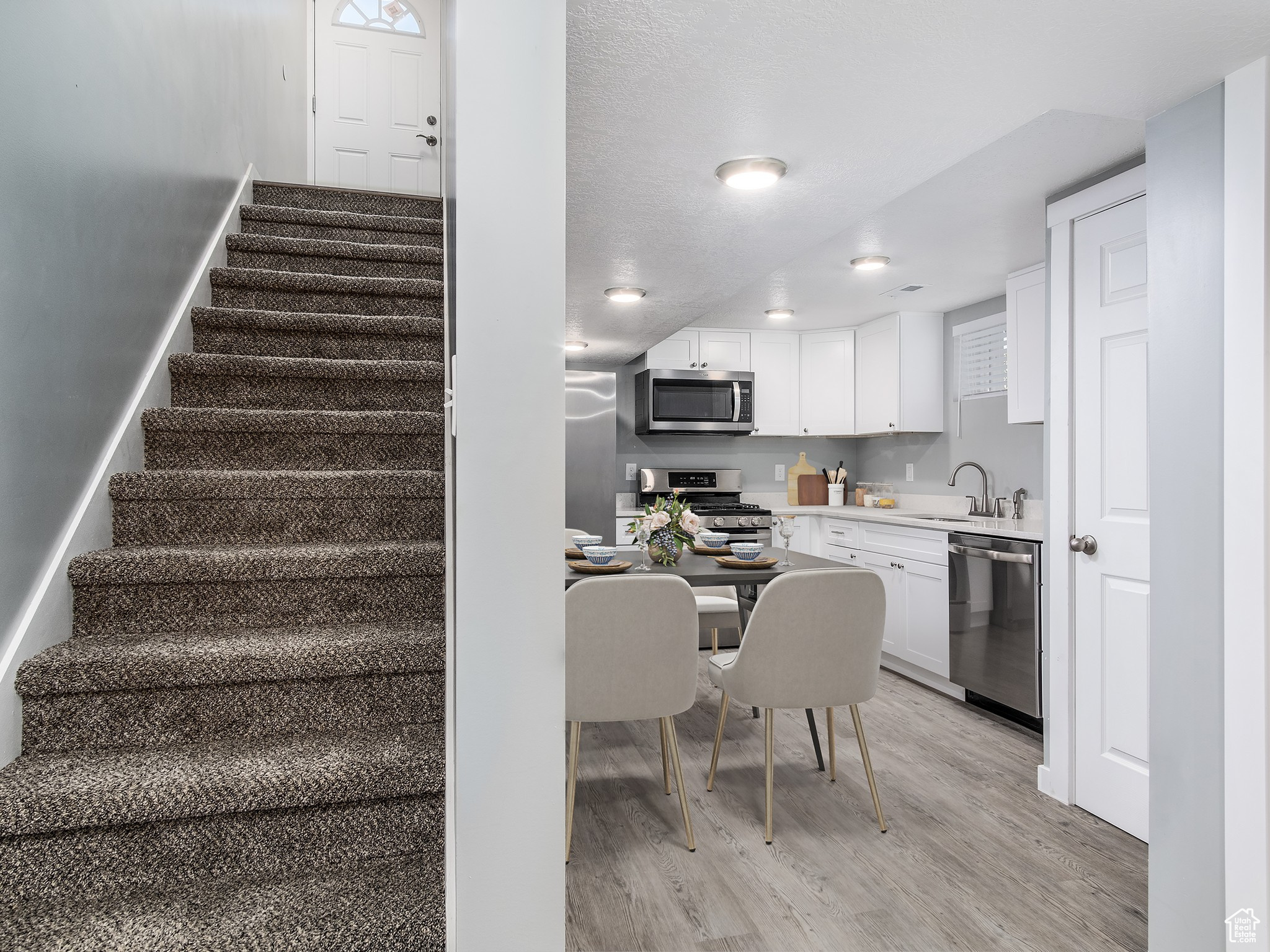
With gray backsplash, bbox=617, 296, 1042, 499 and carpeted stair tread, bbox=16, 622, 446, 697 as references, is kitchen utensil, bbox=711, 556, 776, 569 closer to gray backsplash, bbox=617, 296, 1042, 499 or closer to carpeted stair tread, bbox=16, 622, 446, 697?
carpeted stair tread, bbox=16, 622, 446, 697

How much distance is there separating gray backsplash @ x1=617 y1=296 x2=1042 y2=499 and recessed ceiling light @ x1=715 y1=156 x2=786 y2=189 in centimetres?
253

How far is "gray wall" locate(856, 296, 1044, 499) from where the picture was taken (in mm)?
4168

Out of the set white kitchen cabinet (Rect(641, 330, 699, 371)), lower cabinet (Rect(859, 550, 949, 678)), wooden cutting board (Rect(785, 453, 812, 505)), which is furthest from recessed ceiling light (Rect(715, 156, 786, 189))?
wooden cutting board (Rect(785, 453, 812, 505))

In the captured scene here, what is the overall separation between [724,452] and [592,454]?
128 centimetres

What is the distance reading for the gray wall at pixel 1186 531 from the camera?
5.34 feet

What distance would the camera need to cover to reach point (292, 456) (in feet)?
7.11

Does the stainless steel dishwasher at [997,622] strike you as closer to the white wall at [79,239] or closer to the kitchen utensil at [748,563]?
the kitchen utensil at [748,563]

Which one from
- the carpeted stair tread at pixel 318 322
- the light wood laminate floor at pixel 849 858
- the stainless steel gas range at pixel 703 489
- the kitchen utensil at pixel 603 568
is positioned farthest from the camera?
the stainless steel gas range at pixel 703 489

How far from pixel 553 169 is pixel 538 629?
0.67 meters

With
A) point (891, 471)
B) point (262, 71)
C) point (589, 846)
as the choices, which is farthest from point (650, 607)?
point (891, 471)

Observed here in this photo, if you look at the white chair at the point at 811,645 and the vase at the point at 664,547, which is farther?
the vase at the point at 664,547

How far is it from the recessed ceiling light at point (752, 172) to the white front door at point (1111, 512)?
122 centimetres

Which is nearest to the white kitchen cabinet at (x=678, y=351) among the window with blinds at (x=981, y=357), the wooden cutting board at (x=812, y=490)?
the wooden cutting board at (x=812, y=490)

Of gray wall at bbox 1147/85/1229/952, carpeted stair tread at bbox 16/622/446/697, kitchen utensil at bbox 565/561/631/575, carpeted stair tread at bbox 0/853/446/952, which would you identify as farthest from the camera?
kitchen utensil at bbox 565/561/631/575
